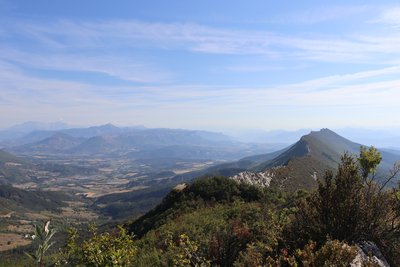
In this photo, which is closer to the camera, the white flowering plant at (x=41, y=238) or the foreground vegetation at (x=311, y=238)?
the white flowering plant at (x=41, y=238)

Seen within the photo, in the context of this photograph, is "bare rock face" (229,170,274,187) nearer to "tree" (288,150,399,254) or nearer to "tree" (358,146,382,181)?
"tree" (358,146,382,181)

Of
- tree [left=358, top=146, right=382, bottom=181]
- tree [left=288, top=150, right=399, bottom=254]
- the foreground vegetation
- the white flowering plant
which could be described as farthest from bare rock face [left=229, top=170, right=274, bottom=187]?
the white flowering plant

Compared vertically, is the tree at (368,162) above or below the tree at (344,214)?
above

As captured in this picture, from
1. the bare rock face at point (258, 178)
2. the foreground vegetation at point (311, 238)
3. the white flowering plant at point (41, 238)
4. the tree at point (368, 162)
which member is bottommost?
the bare rock face at point (258, 178)

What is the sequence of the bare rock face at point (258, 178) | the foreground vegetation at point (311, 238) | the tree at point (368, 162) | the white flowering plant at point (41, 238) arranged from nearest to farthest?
the white flowering plant at point (41, 238) < the foreground vegetation at point (311, 238) < the tree at point (368, 162) < the bare rock face at point (258, 178)

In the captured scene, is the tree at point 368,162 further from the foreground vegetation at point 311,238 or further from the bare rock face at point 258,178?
the bare rock face at point 258,178

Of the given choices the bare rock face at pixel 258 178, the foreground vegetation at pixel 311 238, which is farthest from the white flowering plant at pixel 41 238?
the bare rock face at pixel 258 178

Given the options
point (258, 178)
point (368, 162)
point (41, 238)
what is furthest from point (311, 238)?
point (258, 178)

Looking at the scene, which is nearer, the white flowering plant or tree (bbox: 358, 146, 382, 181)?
the white flowering plant

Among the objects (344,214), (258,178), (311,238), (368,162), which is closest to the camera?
(311,238)

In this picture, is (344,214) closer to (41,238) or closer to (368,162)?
(368,162)

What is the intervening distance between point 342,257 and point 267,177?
72608 millimetres

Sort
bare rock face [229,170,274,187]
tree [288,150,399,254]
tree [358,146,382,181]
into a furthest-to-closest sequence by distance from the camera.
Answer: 1. bare rock face [229,170,274,187]
2. tree [358,146,382,181]
3. tree [288,150,399,254]

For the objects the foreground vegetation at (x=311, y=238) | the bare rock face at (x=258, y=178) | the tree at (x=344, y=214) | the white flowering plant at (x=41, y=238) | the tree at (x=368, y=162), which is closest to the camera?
the white flowering plant at (x=41, y=238)
